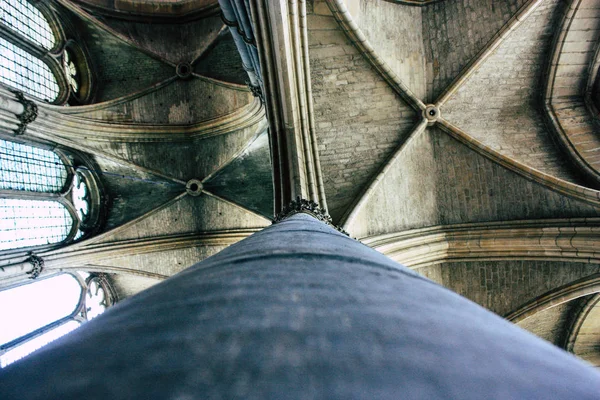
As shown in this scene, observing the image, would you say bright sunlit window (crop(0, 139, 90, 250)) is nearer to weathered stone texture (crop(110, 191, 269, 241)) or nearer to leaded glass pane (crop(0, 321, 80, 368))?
weathered stone texture (crop(110, 191, 269, 241))

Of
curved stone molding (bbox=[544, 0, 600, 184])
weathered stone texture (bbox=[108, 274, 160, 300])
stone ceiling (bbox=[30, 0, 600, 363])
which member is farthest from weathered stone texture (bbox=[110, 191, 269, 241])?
curved stone molding (bbox=[544, 0, 600, 184])

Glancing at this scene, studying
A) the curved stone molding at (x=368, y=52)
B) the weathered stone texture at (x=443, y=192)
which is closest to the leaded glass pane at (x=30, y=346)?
the weathered stone texture at (x=443, y=192)

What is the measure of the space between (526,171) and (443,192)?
1502mm

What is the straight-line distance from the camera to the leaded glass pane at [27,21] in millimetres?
8423

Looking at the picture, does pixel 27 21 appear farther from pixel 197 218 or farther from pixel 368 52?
pixel 368 52

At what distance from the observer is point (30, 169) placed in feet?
29.1

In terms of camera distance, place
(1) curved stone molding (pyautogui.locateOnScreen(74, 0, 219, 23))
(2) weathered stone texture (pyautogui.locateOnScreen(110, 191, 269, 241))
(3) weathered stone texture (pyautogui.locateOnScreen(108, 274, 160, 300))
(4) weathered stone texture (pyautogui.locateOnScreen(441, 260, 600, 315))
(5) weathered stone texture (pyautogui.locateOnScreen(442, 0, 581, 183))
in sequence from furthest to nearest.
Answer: (3) weathered stone texture (pyautogui.locateOnScreen(108, 274, 160, 300)) < (2) weathered stone texture (pyautogui.locateOnScreen(110, 191, 269, 241)) < (1) curved stone molding (pyautogui.locateOnScreen(74, 0, 219, 23)) < (5) weathered stone texture (pyautogui.locateOnScreen(442, 0, 581, 183)) < (4) weathered stone texture (pyautogui.locateOnScreen(441, 260, 600, 315))

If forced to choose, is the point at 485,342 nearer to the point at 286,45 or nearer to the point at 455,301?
the point at 455,301

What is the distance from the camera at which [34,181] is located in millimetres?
9031

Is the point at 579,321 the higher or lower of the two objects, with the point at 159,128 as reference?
lower

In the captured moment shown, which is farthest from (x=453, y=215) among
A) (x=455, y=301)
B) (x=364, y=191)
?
(x=455, y=301)

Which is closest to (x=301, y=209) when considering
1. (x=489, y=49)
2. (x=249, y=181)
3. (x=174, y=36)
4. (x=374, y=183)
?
(x=374, y=183)

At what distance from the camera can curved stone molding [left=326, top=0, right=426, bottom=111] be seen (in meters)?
6.30

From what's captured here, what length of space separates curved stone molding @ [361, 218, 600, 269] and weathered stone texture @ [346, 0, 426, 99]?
2794 millimetres
